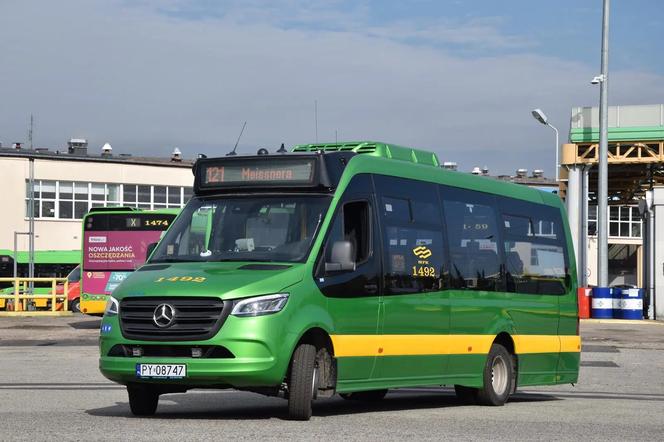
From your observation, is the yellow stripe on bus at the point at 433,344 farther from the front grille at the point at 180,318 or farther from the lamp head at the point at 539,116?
the lamp head at the point at 539,116

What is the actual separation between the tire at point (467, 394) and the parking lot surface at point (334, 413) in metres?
0.27

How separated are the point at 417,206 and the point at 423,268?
69 cm

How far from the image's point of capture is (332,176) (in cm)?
1338

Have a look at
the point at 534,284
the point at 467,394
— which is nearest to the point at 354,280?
the point at 467,394

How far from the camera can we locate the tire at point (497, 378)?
15797mm

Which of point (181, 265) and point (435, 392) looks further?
point (435, 392)

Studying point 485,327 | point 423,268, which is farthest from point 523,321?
point 423,268

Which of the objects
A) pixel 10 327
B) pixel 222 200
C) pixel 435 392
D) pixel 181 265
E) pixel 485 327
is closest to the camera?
pixel 181 265

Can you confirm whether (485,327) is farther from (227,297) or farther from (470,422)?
(227,297)

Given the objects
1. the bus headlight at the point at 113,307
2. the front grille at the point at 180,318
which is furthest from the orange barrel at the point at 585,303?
the front grille at the point at 180,318

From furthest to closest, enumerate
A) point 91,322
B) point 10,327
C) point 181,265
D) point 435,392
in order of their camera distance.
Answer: point 91,322, point 10,327, point 435,392, point 181,265

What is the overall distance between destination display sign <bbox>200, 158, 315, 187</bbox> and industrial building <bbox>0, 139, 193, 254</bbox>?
6855 centimetres

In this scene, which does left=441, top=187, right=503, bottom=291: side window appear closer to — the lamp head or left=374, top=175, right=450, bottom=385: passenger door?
left=374, top=175, right=450, bottom=385: passenger door

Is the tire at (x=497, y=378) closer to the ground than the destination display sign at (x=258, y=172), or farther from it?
closer to the ground
